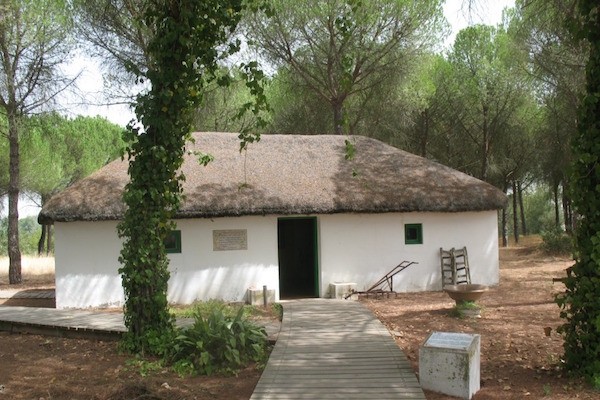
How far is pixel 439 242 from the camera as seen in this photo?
1391 cm

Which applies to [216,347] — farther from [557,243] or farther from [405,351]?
[557,243]

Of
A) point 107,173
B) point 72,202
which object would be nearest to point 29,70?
point 107,173

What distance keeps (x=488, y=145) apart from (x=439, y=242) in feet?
43.1

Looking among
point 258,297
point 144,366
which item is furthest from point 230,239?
point 144,366

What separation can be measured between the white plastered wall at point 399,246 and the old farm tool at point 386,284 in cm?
13

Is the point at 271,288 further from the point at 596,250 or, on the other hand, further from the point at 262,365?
the point at 596,250

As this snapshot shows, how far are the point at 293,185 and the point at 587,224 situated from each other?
27.2 ft

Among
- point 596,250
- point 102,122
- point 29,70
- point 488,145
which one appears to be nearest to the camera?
point 596,250

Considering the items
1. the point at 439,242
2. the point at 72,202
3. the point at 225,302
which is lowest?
the point at 225,302

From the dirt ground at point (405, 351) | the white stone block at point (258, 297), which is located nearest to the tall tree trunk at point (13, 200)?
the white stone block at point (258, 297)

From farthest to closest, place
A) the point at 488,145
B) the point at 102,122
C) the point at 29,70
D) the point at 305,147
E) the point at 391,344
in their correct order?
1. the point at 102,122
2. the point at 488,145
3. the point at 29,70
4. the point at 305,147
5. the point at 391,344

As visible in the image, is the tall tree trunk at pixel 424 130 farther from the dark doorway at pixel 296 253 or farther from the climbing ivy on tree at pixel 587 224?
the climbing ivy on tree at pixel 587 224

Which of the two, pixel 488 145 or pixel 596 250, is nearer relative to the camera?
pixel 596 250

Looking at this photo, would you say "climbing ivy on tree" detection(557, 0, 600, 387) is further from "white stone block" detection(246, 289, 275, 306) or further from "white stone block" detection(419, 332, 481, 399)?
"white stone block" detection(246, 289, 275, 306)
